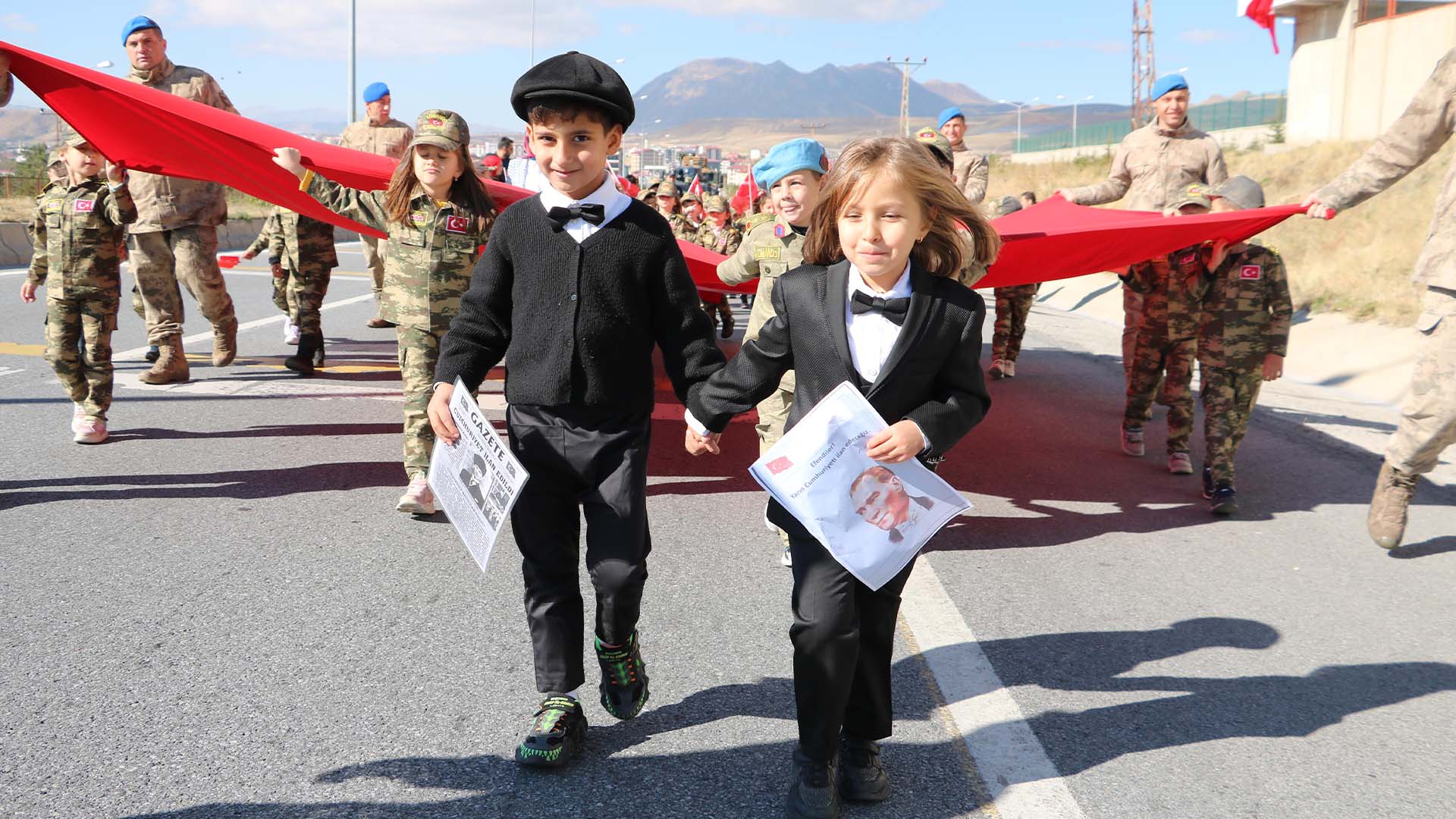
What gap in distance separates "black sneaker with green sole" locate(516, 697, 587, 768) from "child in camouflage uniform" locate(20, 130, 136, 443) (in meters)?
4.67

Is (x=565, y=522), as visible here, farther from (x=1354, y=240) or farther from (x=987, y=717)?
(x=1354, y=240)

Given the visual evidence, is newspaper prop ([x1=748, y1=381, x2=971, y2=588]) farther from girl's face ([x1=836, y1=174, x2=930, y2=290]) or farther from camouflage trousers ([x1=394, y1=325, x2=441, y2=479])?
camouflage trousers ([x1=394, y1=325, x2=441, y2=479])

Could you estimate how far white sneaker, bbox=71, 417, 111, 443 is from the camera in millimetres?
6625

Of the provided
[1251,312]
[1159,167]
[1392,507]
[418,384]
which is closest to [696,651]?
[418,384]

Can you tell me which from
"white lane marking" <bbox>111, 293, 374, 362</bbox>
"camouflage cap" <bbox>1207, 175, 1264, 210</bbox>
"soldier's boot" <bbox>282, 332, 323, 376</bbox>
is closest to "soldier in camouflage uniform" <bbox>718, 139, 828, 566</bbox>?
"camouflage cap" <bbox>1207, 175, 1264, 210</bbox>

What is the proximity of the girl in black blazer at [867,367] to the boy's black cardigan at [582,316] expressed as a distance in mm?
376

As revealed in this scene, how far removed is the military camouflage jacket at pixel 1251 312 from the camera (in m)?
5.98

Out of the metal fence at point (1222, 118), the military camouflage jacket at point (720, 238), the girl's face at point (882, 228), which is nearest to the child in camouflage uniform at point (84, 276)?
the military camouflage jacket at point (720, 238)

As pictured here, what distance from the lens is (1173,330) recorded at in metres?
6.89

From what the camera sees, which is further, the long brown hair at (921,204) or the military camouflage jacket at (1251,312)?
the military camouflage jacket at (1251,312)

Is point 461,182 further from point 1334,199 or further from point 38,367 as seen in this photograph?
point 38,367

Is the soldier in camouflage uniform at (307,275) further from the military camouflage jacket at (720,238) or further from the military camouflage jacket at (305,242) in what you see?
the military camouflage jacket at (720,238)

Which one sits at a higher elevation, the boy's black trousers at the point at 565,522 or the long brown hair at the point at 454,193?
the long brown hair at the point at 454,193

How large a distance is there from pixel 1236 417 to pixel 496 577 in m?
3.81
